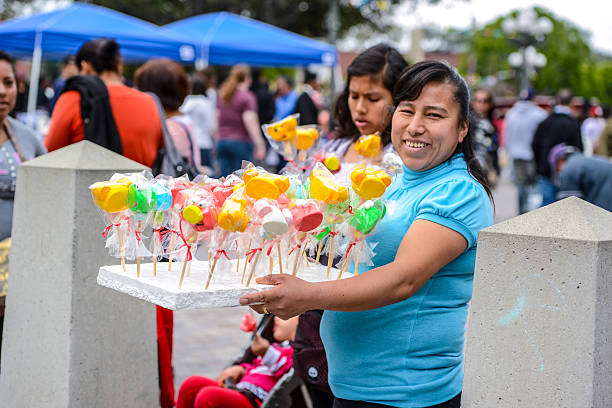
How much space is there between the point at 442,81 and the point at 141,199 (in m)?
1.01

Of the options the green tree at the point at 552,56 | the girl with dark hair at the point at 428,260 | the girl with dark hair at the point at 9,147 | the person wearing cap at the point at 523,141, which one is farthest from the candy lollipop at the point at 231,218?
the green tree at the point at 552,56

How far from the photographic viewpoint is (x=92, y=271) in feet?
9.86

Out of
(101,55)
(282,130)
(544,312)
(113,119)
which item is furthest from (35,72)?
(544,312)

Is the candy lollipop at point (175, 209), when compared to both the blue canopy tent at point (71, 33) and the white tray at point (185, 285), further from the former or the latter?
the blue canopy tent at point (71, 33)

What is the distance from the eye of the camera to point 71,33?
29.8ft

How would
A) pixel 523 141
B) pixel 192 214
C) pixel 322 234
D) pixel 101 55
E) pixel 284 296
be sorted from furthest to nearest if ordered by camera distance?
pixel 523 141
pixel 101 55
pixel 322 234
pixel 192 214
pixel 284 296

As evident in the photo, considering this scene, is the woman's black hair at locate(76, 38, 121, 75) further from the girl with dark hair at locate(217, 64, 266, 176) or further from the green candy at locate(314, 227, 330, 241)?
the girl with dark hair at locate(217, 64, 266, 176)

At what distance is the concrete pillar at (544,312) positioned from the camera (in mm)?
1647

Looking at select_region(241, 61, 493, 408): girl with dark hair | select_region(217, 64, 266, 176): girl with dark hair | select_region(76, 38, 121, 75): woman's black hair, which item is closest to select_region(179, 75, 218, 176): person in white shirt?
select_region(217, 64, 266, 176): girl with dark hair

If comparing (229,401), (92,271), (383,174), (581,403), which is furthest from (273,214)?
(229,401)

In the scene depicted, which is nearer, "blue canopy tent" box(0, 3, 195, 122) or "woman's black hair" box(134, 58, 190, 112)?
"woman's black hair" box(134, 58, 190, 112)

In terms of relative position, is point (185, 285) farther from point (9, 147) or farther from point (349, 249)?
point (9, 147)

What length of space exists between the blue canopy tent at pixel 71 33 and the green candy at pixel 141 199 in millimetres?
7582

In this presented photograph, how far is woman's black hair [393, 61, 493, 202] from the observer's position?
2.25m
